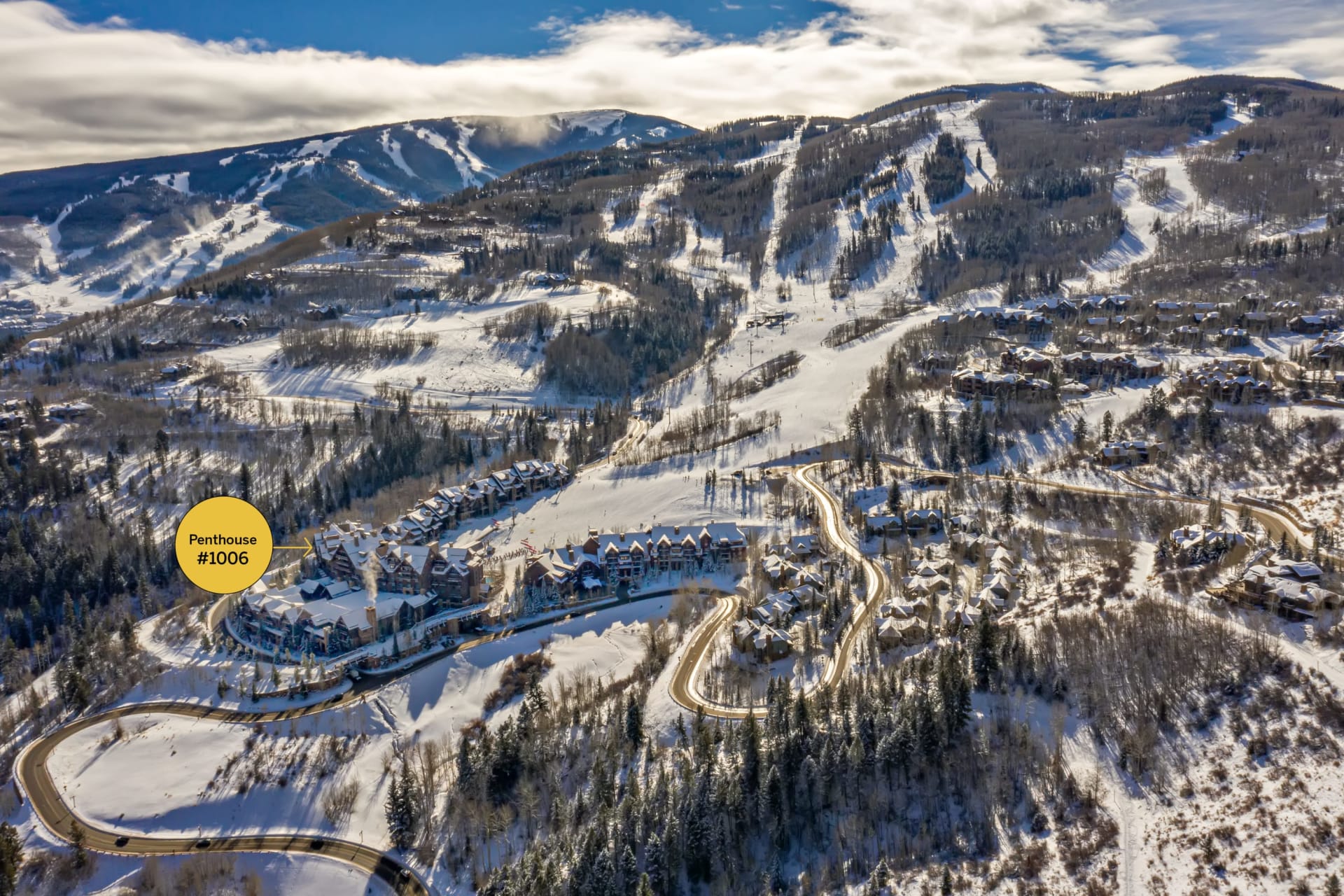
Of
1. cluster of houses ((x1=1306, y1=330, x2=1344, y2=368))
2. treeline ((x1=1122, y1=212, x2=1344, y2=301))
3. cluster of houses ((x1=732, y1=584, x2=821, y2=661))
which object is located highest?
treeline ((x1=1122, y1=212, x2=1344, y2=301))

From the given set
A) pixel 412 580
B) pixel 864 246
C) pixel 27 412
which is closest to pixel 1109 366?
pixel 412 580

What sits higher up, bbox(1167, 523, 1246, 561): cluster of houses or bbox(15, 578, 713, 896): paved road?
bbox(1167, 523, 1246, 561): cluster of houses

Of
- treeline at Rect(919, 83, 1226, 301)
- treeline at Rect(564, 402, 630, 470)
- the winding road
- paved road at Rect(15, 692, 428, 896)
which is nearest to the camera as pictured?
paved road at Rect(15, 692, 428, 896)

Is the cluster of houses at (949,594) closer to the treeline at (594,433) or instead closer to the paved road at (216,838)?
the paved road at (216,838)

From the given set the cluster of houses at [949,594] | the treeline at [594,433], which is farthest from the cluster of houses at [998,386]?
the treeline at [594,433]

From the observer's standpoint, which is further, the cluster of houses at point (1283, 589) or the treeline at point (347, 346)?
the treeline at point (347, 346)

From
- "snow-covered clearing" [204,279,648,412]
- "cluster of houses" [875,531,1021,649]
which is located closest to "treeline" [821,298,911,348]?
"snow-covered clearing" [204,279,648,412]

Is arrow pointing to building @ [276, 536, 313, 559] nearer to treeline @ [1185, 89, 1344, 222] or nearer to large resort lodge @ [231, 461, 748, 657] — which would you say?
large resort lodge @ [231, 461, 748, 657]
